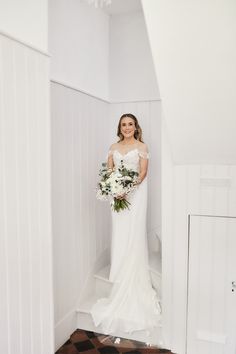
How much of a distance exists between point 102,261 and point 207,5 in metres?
2.60

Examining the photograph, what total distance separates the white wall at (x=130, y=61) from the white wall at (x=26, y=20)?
1.66 metres

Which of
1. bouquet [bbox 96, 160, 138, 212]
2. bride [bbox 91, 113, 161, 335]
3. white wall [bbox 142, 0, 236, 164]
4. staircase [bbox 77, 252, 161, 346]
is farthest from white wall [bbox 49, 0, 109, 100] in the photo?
staircase [bbox 77, 252, 161, 346]

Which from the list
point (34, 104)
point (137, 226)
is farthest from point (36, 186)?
point (137, 226)

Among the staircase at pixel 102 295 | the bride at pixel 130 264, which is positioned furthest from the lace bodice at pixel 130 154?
the staircase at pixel 102 295

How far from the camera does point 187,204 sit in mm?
2473

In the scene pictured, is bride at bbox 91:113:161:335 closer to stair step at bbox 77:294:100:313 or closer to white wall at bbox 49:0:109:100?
stair step at bbox 77:294:100:313

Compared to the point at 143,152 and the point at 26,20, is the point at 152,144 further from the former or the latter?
the point at 26,20

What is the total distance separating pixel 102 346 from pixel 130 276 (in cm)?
59

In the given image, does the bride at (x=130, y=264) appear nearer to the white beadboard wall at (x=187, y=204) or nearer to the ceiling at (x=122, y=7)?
the white beadboard wall at (x=187, y=204)

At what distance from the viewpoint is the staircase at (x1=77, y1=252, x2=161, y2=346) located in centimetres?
266

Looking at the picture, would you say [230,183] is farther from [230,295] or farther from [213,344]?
[213,344]

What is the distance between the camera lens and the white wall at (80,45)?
257cm

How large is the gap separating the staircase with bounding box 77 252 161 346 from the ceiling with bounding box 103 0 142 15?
2588 millimetres

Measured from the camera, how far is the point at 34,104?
185 centimetres
